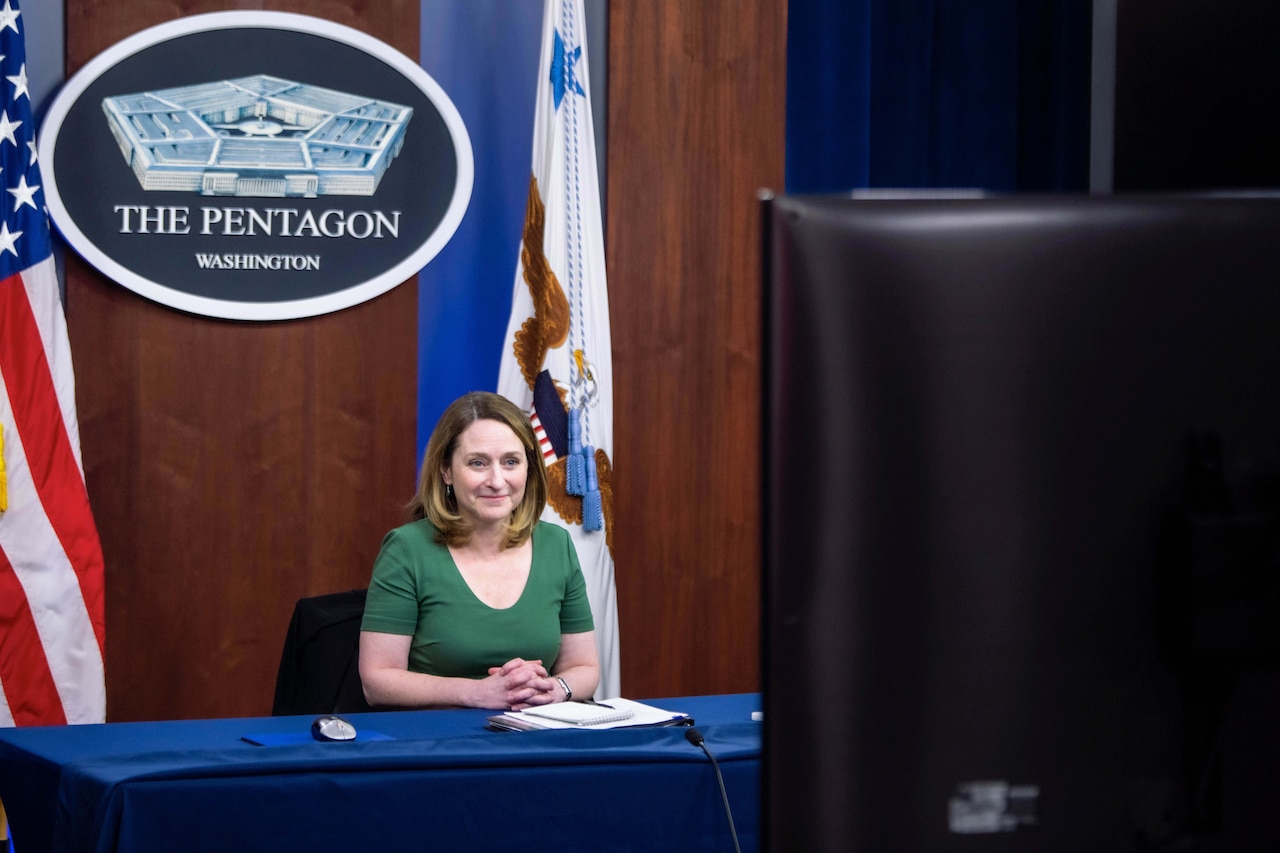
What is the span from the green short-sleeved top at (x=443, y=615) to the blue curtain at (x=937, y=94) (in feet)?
6.54

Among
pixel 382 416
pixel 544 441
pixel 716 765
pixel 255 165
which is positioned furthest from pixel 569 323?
pixel 716 765

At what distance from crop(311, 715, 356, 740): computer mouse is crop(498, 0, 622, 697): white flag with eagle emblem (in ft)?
5.00

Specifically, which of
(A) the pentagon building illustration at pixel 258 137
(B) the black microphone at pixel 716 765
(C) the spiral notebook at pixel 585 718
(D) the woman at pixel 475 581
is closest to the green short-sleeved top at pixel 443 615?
(D) the woman at pixel 475 581

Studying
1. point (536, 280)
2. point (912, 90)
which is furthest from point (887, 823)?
point (912, 90)

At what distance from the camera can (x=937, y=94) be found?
13.8 ft

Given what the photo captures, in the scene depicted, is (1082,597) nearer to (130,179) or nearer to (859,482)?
(859,482)

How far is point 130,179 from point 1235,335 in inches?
126

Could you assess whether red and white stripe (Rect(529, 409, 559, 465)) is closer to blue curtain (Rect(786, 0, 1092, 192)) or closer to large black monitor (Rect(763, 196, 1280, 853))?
blue curtain (Rect(786, 0, 1092, 192))

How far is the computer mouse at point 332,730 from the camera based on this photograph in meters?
1.85

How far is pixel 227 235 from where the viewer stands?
3.49 m

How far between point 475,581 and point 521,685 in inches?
13.8

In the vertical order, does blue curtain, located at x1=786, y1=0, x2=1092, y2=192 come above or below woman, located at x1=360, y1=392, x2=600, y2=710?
above

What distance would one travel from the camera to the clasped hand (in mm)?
2279

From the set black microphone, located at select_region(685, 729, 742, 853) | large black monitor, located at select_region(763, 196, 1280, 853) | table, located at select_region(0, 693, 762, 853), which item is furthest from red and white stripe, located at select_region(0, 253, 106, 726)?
large black monitor, located at select_region(763, 196, 1280, 853)
